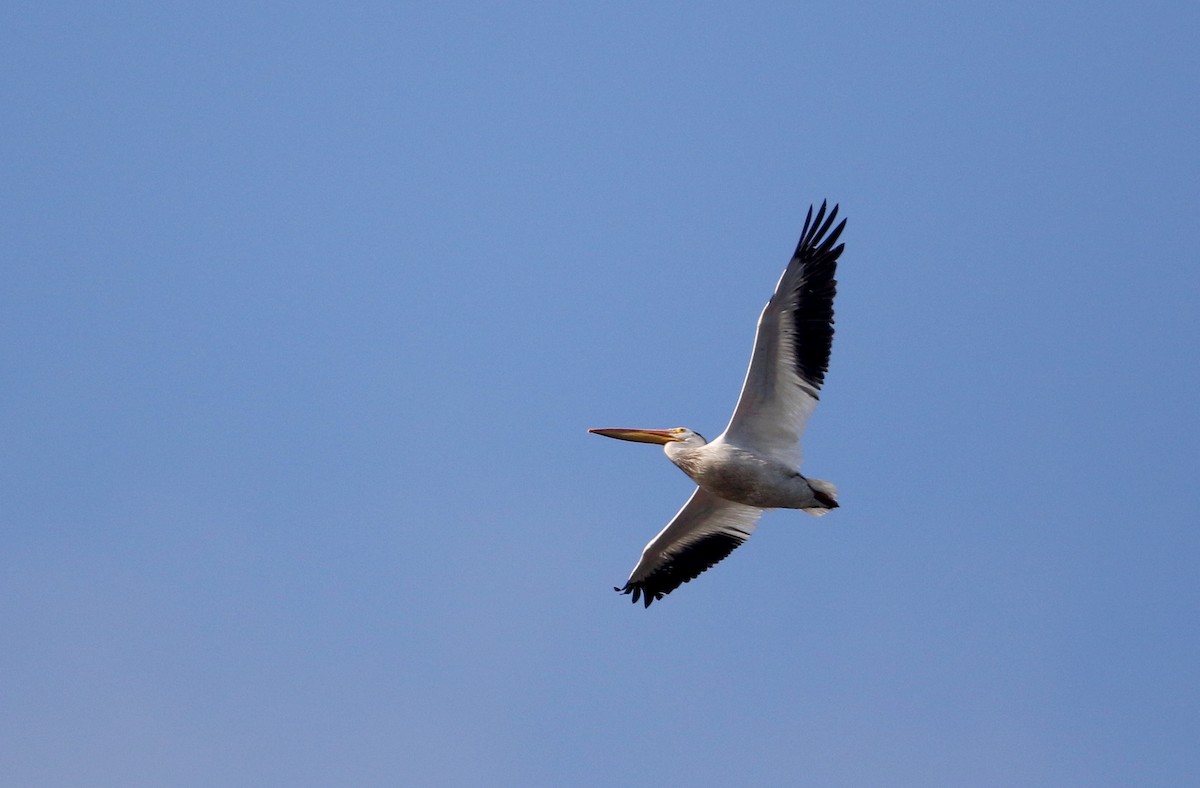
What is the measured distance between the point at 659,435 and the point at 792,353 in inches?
77.5

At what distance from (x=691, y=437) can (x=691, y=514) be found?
2.76 ft

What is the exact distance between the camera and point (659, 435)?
549 inches

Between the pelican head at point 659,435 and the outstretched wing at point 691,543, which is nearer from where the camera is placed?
the pelican head at point 659,435

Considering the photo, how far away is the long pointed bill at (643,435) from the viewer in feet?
45.5

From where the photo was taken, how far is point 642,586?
47.7ft

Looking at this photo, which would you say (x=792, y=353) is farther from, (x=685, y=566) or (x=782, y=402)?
(x=685, y=566)

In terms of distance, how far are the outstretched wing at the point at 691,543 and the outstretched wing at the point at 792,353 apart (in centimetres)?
112

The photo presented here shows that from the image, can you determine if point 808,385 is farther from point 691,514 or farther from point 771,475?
point 691,514

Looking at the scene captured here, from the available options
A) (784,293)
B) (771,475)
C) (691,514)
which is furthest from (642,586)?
(784,293)

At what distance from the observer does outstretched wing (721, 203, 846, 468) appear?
40.5ft

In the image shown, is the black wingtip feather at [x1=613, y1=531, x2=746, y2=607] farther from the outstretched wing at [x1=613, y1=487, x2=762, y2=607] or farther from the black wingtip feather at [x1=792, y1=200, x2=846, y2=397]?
the black wingtip feather at [x1=792, y1=200, x2=846, y2=397]

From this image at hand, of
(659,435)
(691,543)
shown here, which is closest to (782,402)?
(659,435)

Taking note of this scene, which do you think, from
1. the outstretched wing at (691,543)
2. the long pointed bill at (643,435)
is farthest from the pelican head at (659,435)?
the outstretched wing at (691,543)

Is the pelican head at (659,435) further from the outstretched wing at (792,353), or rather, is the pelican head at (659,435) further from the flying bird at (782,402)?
the outstretched wing at (792,353)
